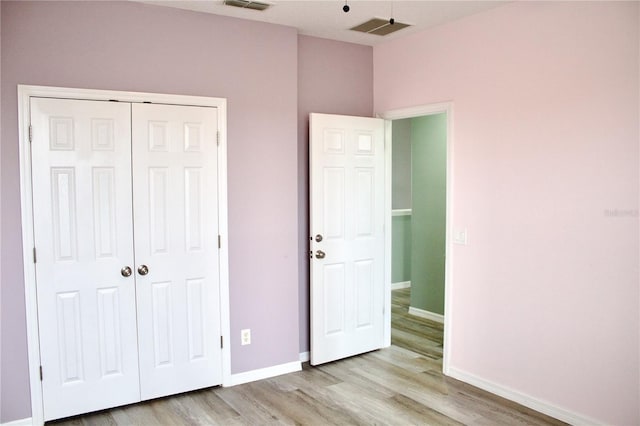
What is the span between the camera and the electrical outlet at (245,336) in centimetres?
378

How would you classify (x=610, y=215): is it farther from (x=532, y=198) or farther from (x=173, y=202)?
(x=173, y=202)

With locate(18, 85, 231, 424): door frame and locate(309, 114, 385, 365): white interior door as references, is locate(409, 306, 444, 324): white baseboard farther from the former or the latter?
locate(18, 85, 231, 424): door frame

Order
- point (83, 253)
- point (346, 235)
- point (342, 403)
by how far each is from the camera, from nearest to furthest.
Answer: point (83, 253) < point (342, 403) < point (346, 235)

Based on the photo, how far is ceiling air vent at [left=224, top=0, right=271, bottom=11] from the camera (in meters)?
3.29

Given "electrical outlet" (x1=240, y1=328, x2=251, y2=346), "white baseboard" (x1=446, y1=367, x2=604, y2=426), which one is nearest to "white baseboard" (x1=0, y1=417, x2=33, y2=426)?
"electrical outlet" (x1=240, y1=328, x2=251, y2=346)

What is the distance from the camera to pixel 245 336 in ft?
12.4

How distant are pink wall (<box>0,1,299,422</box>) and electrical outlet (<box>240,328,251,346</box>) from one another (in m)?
0.04

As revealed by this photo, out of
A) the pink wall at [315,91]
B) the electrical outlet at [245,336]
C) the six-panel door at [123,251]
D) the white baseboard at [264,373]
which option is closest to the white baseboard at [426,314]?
the pink wall at [315,91]

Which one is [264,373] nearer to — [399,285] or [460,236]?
[460,236]

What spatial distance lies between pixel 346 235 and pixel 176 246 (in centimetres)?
143

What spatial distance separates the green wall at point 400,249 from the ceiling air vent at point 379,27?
3.28 metres

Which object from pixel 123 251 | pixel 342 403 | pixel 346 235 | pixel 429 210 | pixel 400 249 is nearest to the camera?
pixel 123 251

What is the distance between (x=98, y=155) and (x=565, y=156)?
2.93m

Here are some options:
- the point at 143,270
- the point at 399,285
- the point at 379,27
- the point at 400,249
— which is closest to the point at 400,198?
the point at 400,249
